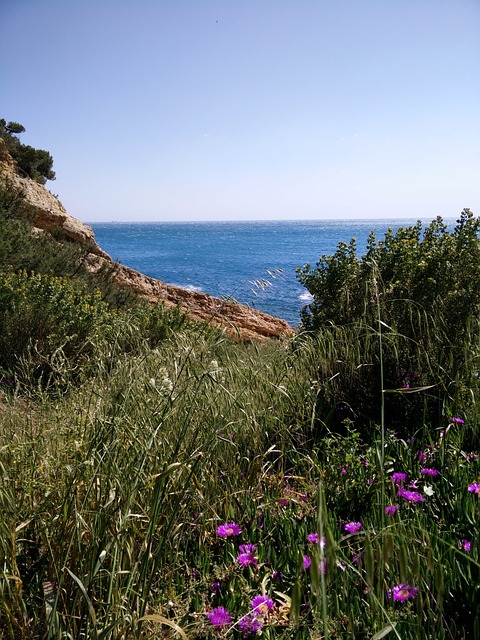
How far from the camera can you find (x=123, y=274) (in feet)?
40.4

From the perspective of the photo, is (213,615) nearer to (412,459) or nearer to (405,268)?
(412,459)

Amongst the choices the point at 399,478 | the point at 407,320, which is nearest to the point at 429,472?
the point at 399,478

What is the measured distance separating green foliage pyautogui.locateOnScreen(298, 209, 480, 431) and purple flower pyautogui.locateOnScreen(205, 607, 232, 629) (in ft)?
4.64

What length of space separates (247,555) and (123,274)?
1105 centimetres

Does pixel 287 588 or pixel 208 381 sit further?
pixel 208 381

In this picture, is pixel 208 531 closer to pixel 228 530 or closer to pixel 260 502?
pixel 228 530

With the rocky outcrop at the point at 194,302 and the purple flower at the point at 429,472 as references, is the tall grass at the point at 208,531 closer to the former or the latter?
the purple flower at the point at 429,472

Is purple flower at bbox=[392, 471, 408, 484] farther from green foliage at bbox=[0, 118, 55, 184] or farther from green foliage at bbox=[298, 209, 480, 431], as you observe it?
green foliage at bbox=[0, 118, 55, 184]

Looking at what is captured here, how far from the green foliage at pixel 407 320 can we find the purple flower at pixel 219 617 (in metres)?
1.42

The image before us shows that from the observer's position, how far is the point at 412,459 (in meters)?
2.64

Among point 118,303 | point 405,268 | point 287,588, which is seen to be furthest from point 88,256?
point 287,588

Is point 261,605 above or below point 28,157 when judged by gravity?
below

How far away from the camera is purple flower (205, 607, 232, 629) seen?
1.57m

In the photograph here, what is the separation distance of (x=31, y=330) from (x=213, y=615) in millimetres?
5559
